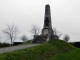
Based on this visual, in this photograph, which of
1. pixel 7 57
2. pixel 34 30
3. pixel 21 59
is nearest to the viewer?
pixel 7 57

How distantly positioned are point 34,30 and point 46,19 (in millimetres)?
28795

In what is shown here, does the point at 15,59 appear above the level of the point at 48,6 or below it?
below

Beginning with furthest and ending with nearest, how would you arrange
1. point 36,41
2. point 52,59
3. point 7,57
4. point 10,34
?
point 10,34
point 36,41
point 52,59
point 7,57

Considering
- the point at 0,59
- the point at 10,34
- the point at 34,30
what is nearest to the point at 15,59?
the point at 0,59

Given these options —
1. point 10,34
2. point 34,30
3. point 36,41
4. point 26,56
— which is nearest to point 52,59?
Result: point 26,56

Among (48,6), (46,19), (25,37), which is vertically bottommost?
(25,37)

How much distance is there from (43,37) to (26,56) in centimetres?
1703

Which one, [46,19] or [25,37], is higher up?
[46,19]

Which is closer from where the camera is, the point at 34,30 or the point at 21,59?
the point at 21,59

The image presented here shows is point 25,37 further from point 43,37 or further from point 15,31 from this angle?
point 43,37

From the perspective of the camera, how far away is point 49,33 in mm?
30641

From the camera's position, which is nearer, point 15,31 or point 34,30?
point 15,31

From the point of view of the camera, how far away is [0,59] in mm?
9164

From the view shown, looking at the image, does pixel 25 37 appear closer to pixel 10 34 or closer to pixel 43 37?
pixel 10 34
